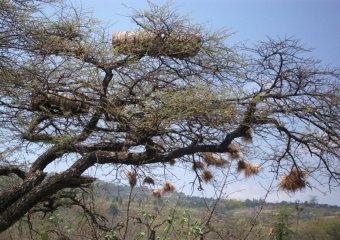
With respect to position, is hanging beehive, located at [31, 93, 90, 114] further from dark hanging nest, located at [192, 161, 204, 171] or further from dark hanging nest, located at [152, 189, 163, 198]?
dark hanging nest, located at [192, 161, 204, 171]

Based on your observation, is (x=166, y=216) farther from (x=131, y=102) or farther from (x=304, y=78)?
(x=304, y=78)

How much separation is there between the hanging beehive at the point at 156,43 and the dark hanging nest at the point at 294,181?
2201 mm

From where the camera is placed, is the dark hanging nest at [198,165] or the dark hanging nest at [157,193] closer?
the dark hanging nest at [157,193]

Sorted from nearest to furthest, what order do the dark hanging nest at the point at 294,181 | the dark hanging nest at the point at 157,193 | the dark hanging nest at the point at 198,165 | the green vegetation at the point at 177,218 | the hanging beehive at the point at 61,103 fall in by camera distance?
the green vegetation at the point at 177,218, the dark hanging nest at the point at 294,181, the hanging beehive at the point at 61,103, the dark hanging nest at the point at 157,193, the dark hanging nest at the point at 198,165

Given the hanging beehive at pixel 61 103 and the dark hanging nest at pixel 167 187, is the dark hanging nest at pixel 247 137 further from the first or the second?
the hanging beehive at pixel 61 103

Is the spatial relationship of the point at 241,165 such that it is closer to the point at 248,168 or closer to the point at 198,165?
the point at 248,168

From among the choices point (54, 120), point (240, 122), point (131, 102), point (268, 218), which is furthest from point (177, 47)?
point (268, 218)

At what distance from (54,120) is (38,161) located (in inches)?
32.8

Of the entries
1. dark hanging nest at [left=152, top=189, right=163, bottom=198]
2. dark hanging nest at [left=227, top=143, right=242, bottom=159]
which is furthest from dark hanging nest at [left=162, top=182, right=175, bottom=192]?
dark hanging nest at [left=227, top=143, right=242, bottom=159]

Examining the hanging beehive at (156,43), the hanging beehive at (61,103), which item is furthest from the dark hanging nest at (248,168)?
the hanging beehive at (61,103)

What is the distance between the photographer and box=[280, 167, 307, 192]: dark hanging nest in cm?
Result: 561

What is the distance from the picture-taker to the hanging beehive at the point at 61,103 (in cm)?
589

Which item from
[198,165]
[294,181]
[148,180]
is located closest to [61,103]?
[148,180]

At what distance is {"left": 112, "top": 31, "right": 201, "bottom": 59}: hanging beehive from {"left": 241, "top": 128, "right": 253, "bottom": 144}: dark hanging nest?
1447 mm
